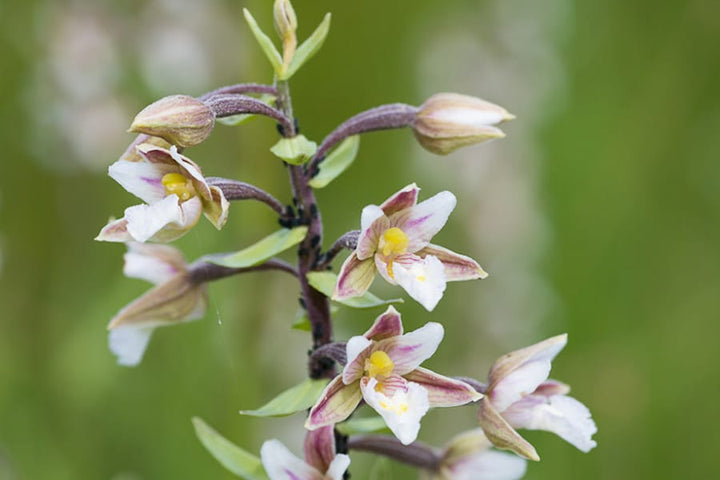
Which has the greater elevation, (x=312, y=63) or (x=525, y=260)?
(x=312, y=63)

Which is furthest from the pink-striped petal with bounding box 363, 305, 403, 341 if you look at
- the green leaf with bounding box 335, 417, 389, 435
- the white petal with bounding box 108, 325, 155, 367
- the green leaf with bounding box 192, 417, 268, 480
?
the white petal with bounding box 108, 325, 155, 367

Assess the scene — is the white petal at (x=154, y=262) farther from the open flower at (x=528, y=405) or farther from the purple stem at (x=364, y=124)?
the open flower at (x=528, y=405)

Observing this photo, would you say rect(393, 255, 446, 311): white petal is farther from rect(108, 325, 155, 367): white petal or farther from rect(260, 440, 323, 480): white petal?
rect(108, 325, 155, 367): white petal

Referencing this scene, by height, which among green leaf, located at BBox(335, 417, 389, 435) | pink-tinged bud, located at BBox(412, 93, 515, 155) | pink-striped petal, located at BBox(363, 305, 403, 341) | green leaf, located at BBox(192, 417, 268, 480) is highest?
pink-tinged bud, located at BBox(412, 93, 515, 155)

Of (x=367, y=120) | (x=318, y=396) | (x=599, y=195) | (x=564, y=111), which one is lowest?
(x=599, y=195)

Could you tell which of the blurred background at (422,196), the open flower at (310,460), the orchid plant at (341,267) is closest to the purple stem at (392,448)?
the orchid plant at (341,267)

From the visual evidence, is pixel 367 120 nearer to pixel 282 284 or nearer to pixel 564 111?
pixel 282 284

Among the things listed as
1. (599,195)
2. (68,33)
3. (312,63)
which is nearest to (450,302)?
(599,195)
